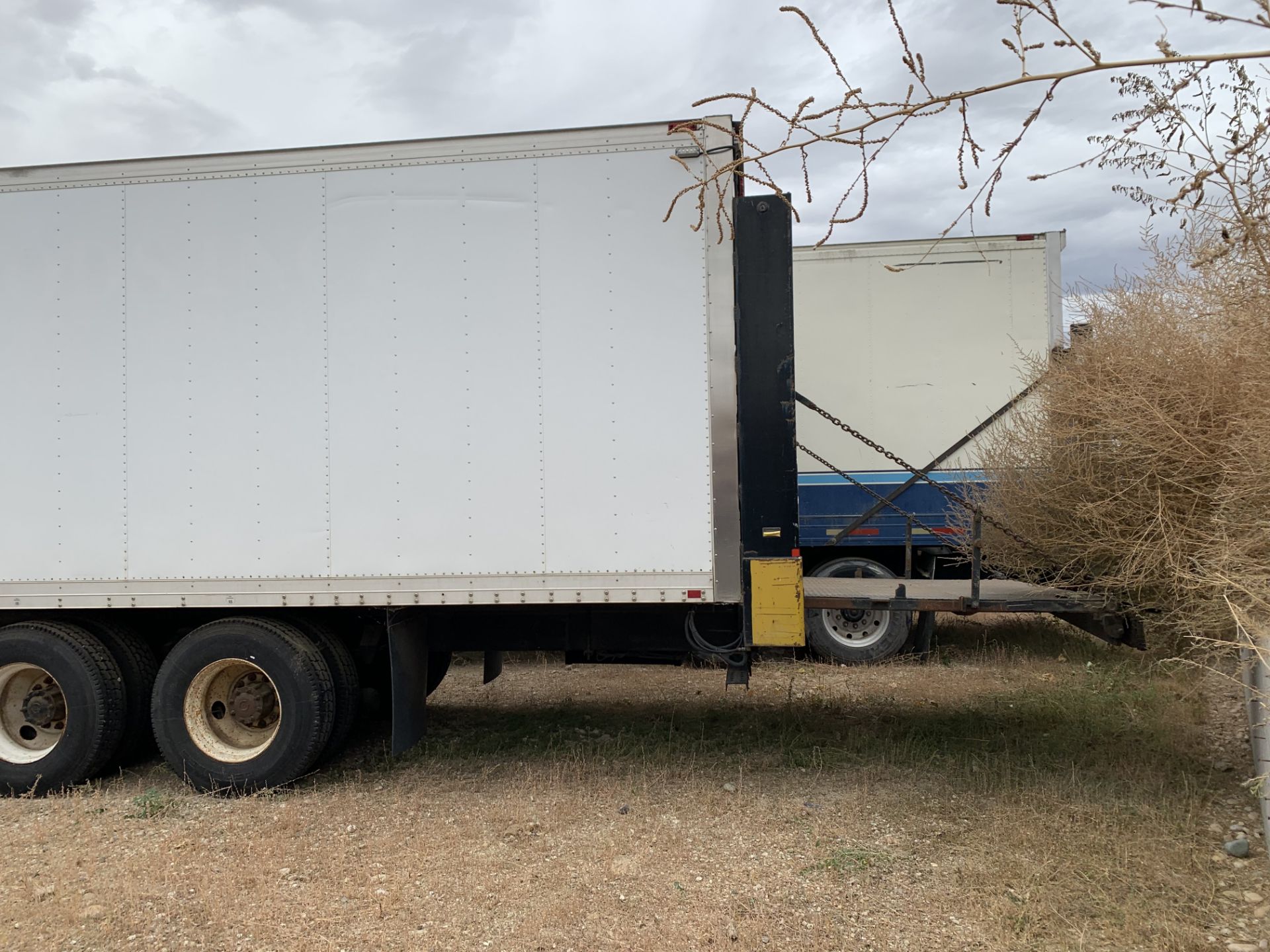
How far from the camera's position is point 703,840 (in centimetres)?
427

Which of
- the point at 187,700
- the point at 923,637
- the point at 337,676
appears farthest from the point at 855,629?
the point at 187,700

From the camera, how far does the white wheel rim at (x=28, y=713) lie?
16.8 ft

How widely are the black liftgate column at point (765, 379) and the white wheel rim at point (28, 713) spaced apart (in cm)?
391

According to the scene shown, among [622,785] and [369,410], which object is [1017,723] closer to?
[622,785]

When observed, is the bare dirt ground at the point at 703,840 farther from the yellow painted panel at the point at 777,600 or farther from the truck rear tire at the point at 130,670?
the yellow painted panel at the point at 777,600

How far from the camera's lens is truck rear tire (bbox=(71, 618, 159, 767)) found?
5.09m

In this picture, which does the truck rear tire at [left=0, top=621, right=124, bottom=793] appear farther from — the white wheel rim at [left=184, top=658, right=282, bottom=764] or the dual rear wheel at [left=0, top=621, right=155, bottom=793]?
the white wheel rim at [left=184, top=658, right=282, bottom=764]

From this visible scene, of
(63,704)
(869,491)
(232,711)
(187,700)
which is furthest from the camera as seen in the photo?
(869,491)

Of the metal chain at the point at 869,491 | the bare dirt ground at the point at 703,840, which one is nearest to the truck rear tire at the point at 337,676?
the bare dirt ground at the point at 703,840

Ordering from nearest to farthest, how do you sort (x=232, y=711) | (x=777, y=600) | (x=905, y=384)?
(x=777, y=600) → (x=232, y=711) → (x=905, y=384)

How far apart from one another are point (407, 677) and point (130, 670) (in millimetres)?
1561

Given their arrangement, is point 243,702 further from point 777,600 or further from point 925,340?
point 925,340

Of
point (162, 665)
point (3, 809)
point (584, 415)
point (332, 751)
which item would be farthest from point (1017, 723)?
point (3, 809)

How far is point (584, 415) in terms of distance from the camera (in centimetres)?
461
